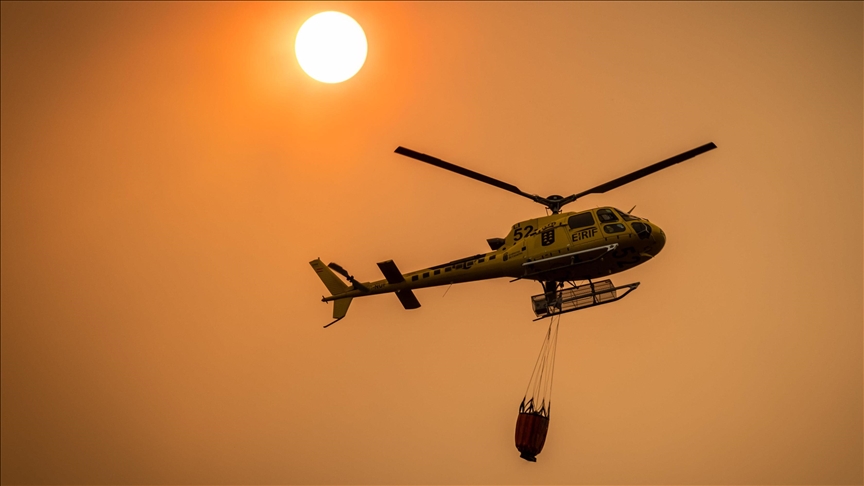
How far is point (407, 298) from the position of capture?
64.0 ft

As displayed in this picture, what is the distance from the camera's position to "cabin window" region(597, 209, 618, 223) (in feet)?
53.8

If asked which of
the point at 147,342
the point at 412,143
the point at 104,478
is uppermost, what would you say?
the point at 412,143

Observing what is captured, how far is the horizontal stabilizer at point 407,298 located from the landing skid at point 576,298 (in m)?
3.64

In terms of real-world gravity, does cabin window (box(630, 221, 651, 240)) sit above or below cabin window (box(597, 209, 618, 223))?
below

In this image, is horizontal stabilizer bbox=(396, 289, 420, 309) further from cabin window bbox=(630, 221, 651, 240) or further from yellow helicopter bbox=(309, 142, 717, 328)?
cabin window bbox=(630, 221, 651, 240)

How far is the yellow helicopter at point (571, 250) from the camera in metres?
16.2

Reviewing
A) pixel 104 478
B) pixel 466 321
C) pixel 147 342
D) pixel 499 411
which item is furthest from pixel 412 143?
pixel 104 478

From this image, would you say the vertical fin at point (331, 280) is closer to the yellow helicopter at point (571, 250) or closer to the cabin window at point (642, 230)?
the yellow helicopter at point (571, 250)

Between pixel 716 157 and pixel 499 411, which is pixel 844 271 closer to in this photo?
pixel 716 157

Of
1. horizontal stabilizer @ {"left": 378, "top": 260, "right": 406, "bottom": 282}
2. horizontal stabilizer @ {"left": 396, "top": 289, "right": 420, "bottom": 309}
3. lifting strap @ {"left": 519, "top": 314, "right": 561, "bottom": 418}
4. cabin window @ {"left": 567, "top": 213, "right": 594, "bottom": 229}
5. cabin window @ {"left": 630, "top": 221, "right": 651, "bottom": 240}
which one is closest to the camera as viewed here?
cabin window @ {"left": 630, "top": 221, "right": 651, "bottom": 240}

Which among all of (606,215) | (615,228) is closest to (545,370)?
(606,215)

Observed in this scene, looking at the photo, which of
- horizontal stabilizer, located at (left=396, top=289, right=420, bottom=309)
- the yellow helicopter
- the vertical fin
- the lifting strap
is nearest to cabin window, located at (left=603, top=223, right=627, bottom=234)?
the yellow helicopter

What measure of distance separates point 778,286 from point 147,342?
2535 cm

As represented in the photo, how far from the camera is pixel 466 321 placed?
29469 millimetres
